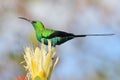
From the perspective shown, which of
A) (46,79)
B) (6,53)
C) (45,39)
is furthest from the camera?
(6,53)

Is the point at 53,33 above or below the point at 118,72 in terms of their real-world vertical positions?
above

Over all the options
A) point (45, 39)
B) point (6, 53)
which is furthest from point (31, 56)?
point (6, 53)

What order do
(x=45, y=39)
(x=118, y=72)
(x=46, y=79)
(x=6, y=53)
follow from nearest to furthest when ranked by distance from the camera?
(x=46, y=79), (x=45, y=39), (x=118, y=72), (x=6, y=53)

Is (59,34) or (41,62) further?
(59,34)

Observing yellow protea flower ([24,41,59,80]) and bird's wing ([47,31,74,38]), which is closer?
yellow protea flower ([24,41,59,80])

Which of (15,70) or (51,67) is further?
(15,70)

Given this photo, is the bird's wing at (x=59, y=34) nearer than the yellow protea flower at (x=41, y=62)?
No

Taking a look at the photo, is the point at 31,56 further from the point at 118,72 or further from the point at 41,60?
the point at 118,72
